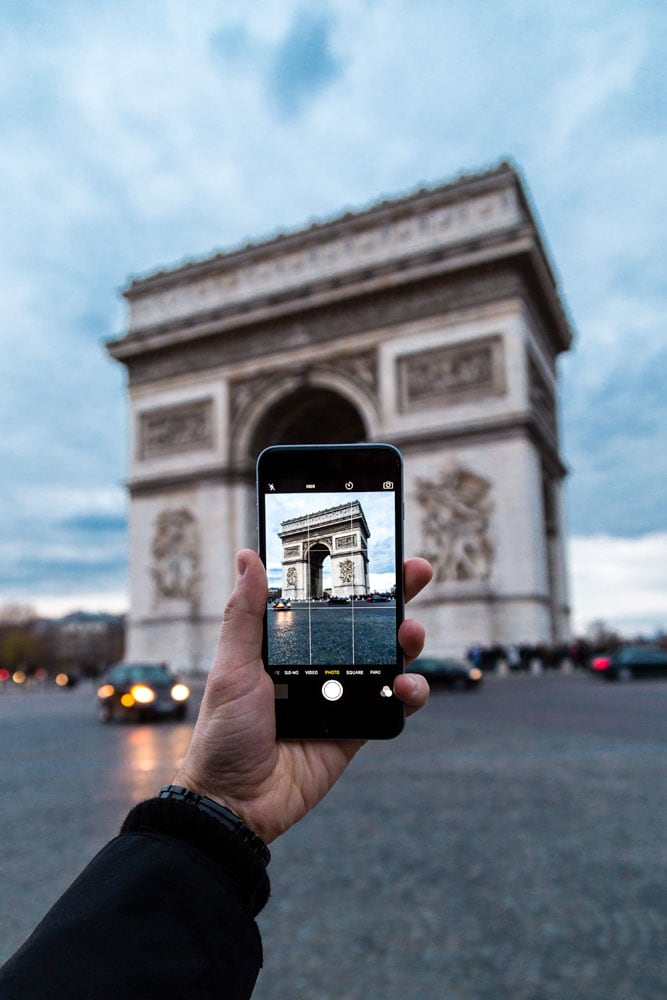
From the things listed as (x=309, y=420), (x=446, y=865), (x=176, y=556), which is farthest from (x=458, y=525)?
(x=446, y=865)

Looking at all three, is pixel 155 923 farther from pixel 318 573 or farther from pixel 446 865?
pixel 446 865

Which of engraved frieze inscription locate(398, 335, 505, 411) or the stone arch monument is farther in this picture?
engraved frieze inscription locate(398, 335, 505, 411)

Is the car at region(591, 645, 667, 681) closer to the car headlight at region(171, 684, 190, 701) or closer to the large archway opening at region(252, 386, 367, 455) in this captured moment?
the car headlight at region(171, 684, 190, 701)

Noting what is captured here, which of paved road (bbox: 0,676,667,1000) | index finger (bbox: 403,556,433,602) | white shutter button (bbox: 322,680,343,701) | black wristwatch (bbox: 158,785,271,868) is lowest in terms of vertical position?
paved road (bbox: 0,676,667,1000)

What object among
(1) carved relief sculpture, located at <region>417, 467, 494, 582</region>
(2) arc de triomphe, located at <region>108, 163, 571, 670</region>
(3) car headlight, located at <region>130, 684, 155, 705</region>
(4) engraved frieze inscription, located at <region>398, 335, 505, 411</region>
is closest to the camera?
(3) car headlight, located at <region>130, 684, 155, 705</region>

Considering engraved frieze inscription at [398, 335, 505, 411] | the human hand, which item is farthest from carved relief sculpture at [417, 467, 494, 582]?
the human hand
